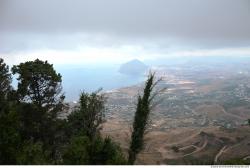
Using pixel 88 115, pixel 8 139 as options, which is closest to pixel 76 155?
pixel 8 139

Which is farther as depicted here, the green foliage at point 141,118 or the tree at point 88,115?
the tree at point 88,115

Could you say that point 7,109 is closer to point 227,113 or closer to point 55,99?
point 55,99

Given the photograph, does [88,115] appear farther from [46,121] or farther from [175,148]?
[175,148]

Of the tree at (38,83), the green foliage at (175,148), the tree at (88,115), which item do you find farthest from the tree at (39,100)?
the green foliage at (175,148)

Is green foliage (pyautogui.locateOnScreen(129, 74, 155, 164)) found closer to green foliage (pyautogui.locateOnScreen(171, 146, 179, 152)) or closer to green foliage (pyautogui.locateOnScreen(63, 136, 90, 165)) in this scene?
green foliage (pyautogui.locateOnScreen(63, 136, 90, 165))

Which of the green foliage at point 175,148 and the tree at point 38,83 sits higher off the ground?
the tree at point 38,83

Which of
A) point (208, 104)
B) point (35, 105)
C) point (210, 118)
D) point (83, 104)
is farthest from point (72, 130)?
point (208, 104)

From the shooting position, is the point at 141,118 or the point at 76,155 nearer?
the point at 76,155

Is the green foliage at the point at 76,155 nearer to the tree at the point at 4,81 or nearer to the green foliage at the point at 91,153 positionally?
the green foliage at the point at 91,153
